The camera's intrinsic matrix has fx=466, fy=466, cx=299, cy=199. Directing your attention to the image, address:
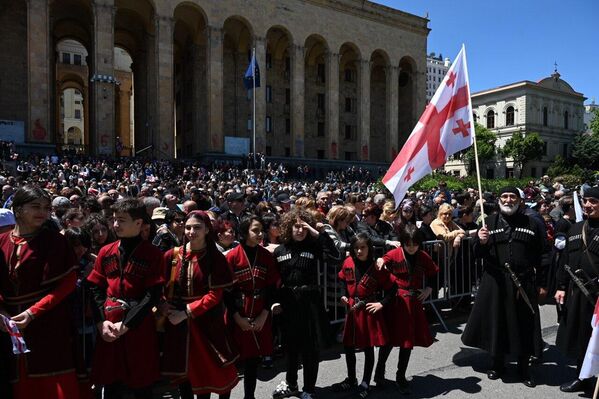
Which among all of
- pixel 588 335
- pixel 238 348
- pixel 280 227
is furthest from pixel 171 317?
pixel 588 335

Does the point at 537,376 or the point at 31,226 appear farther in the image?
the point at 537,376

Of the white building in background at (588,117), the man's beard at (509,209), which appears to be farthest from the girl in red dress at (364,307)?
the white building in background at (588,117)

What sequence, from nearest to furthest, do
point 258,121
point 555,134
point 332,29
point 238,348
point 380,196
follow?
point 238,348
point 380,196
point 258,121
point 332,29
point 555,134

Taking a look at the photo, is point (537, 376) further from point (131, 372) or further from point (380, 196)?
point (380, 196)

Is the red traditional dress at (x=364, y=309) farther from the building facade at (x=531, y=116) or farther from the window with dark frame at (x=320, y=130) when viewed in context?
the building facade at (x=531, y=116)

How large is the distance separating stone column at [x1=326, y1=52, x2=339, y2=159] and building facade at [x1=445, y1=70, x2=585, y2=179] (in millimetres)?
30853

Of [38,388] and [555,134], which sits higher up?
[555,134]

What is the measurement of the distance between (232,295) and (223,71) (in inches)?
1529

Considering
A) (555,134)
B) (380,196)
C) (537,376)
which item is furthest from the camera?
(555,134)

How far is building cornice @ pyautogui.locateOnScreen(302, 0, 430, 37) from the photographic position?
4234 cm

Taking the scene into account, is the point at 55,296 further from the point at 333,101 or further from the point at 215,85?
the point at 333,101

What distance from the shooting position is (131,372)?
3510mm

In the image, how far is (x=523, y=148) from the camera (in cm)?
6253

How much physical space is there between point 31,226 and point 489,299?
4.65 metres
